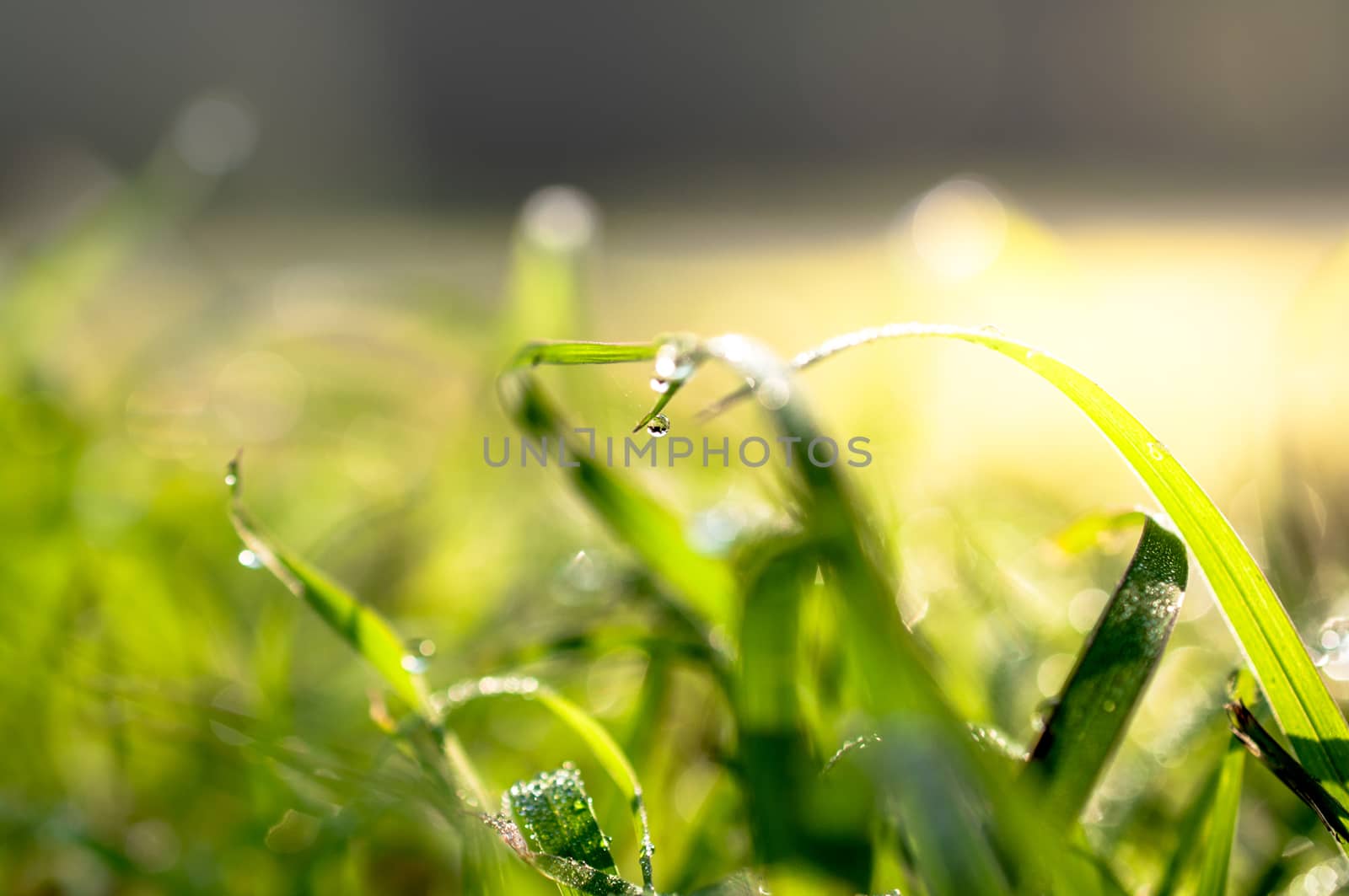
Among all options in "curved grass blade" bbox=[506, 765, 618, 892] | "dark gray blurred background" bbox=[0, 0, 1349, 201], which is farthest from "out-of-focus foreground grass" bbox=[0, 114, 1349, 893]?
"dark gray blurred background" bbox=[0, 0, 1349, 201]

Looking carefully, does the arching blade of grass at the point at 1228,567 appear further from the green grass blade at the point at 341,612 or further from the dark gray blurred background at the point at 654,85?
the dark gray blurred background at the point at 654,85

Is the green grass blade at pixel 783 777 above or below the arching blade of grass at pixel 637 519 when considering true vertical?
below

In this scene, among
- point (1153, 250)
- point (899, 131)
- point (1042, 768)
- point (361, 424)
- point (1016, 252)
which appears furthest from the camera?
point (899, 131)

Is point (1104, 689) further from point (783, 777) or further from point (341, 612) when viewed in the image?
point (341, 612)

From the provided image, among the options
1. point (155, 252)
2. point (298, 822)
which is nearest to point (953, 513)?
point (298, 822)

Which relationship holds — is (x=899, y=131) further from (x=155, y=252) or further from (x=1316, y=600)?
(x=1316, y=600)

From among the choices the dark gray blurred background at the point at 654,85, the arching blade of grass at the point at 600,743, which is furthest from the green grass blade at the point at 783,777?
the dark gray blurred background at the point at 654,85

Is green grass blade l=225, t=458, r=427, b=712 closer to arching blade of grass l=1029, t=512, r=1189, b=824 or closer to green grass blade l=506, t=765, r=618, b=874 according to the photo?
green grass blade l=506, t=765, r=618, b=874
